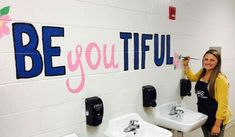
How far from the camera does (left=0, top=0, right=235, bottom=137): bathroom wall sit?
50.8 inches

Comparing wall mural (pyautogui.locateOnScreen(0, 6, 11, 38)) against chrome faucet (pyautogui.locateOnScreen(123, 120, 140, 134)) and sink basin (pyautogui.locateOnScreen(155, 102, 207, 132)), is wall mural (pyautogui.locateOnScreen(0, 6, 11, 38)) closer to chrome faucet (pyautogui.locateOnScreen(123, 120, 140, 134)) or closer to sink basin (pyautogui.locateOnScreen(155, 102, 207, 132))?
chrome faucet (pyautogui.locateOnScreen(123, 120, 140, 134))

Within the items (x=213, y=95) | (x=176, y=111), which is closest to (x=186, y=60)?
(x=213, y=95)

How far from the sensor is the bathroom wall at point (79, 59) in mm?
1291

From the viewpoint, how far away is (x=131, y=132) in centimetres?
195

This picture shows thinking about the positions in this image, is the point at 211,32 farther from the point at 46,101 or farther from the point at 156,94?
the point at 46,101

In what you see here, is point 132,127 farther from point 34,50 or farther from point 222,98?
→ point 34,50

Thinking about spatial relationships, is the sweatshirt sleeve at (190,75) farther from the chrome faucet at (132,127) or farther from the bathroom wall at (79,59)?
the chrome faucet at (132,127)

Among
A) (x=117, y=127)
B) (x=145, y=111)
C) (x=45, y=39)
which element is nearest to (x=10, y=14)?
(x=45, y=39)

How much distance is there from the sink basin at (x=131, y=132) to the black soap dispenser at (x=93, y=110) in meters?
0.22

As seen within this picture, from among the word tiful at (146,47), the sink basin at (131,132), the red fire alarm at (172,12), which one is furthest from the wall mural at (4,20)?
the red fire alarm at (172,12)

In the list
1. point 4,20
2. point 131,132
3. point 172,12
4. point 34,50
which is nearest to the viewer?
point 4,20

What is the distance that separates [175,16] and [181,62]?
562mm

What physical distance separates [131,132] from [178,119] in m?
0.69

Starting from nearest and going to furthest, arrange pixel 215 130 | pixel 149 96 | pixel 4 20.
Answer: pixel 4 20, pixel 149 96, pixel 215 130
